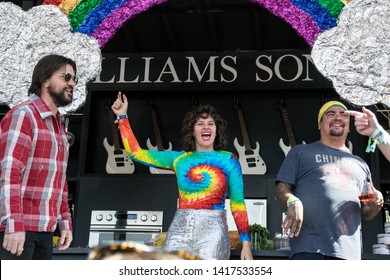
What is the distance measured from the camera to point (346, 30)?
12.3ft

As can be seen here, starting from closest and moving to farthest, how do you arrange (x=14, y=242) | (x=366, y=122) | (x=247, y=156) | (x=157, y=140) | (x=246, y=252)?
(x=14, y=242) → (x=366, y=122) → (x=246, y=252) → (x=247, y=156) → (x=157, y=140)

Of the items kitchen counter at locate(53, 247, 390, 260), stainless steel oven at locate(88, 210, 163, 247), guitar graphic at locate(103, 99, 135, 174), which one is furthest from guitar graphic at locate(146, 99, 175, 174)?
kitchen counter at locate(53, 247, 390, 260)

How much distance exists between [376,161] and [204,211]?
3029 millimetres

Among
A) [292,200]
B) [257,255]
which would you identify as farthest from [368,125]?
[257,255]

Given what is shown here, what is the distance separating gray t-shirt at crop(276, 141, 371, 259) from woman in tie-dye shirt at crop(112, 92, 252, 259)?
26 cm

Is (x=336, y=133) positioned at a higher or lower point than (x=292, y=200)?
higher

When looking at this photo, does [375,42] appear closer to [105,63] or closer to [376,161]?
[376,161]

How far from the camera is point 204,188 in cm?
300

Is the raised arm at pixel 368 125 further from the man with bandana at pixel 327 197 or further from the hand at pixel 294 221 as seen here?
the hand at pixel 294 221

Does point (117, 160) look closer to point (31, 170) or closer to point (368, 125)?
point (368, 125)

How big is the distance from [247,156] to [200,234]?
3.09 m

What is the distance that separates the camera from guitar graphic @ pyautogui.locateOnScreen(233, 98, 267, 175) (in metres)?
5.88

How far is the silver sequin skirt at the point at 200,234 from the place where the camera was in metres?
2.90
